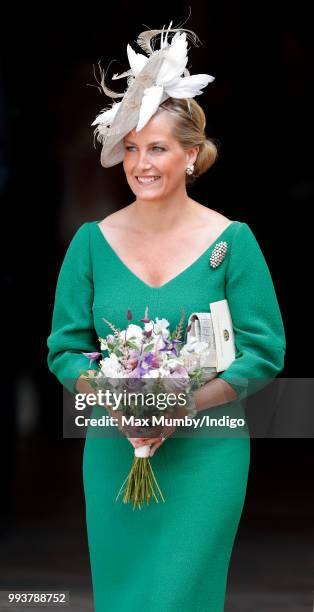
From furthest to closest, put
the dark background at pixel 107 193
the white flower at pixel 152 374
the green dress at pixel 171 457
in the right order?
the dark background at pixel 107 193, the green dress at pixel 171 457, the white flower at pixel 152 374

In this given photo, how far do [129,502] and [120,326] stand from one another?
58 cm

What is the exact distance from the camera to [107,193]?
24.9ft

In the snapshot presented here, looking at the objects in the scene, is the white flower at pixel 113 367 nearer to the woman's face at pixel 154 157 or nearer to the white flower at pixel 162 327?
the white flower at pixel 162 327

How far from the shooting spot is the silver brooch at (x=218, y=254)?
17.1 feet

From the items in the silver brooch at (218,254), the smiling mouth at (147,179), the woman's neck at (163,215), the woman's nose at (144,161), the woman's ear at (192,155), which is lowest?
the silver brooch at (218,254)

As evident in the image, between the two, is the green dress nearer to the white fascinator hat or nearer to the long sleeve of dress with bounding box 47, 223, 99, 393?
the long sleeve of dress with bounding box 47, 223, 99, 393

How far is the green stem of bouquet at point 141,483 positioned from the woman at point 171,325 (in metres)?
0.04

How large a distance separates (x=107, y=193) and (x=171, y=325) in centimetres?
252

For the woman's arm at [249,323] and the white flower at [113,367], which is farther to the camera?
the woman's arm at [249,323]

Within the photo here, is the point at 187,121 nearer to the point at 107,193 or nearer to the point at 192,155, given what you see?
the point at 192,155

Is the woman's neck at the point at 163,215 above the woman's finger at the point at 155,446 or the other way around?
above

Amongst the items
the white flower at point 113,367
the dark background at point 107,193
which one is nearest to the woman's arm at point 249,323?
the white flower at point 113,367

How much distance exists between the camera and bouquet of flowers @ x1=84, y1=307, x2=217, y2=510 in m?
4.80


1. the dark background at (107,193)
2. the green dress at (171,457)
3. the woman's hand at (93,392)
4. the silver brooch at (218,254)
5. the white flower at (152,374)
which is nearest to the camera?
the white flower at (152,374)
